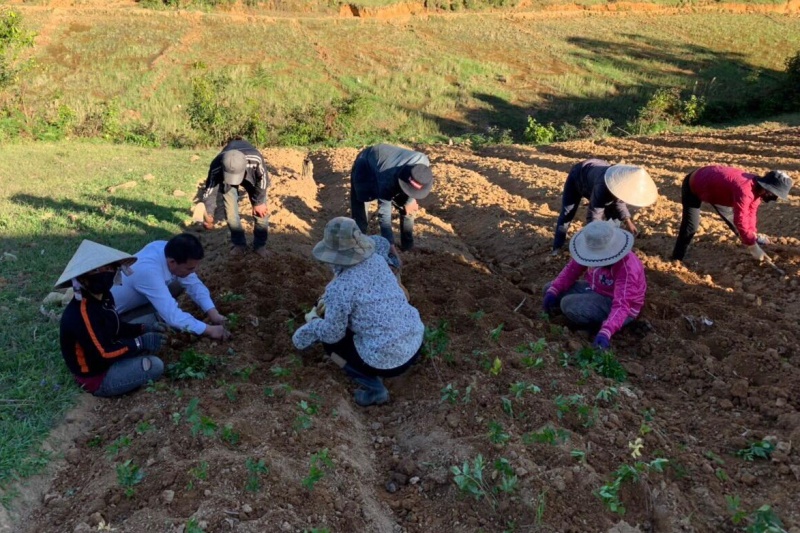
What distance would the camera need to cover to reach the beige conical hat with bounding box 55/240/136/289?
3744 millimetres

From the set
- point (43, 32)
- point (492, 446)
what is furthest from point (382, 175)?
point (43, 32)

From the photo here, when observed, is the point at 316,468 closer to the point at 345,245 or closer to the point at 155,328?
the point at 345,245

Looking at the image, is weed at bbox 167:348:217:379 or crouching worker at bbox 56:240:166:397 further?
weed at bbox 167:348:217:379

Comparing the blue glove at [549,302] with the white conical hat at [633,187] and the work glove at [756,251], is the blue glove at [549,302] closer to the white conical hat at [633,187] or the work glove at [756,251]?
the white conical hat at [633,187]

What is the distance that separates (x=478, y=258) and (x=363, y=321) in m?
4.00

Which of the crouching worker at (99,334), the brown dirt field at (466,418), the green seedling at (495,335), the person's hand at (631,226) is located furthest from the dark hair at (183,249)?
the person's hand at (631,226)

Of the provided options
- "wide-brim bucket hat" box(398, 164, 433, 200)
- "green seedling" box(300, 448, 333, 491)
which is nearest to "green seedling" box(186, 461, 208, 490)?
"green seedling" box(300, 448, 333, 491)

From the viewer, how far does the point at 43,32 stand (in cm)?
2761

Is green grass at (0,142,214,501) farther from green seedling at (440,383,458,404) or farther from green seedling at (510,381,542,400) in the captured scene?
green seedling at (510,381,542,400)

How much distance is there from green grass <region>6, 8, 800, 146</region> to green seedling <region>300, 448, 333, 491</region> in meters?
15.1

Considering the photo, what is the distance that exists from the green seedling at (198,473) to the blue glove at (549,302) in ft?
10.5

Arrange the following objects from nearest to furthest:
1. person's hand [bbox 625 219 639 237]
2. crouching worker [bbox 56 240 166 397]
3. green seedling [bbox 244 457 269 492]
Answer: green seedling [bbox 244 457 269 492] < crouching worker [bbox 56 240 166 397] < person's hand [bbox 625 219 639 237]

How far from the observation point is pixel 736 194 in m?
5.78

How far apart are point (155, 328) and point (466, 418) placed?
2.44 meters
